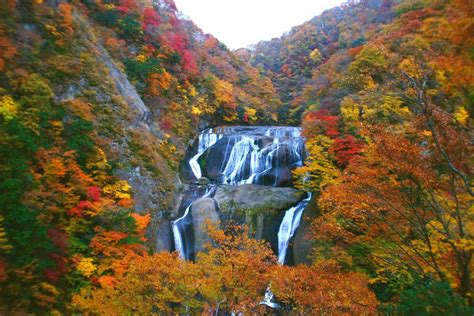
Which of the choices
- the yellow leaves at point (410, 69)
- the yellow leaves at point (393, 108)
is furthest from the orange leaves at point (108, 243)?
the yellow leaves at point (393, 108)

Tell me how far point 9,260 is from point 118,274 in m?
3.01

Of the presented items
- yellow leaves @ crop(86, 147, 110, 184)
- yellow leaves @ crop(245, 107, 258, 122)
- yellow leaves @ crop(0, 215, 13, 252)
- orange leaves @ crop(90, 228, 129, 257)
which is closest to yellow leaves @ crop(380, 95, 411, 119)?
orange leaves @ crop(90, 228, 129, 257)

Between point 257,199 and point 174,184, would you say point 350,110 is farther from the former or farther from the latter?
point 174,184

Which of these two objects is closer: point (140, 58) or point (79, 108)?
point (79, 108)

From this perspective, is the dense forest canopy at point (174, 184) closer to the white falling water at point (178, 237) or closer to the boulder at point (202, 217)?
the white falling water at point (178, 237)

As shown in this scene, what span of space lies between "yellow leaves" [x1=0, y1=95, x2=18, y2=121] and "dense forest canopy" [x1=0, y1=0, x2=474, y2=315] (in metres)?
Answer: 0.04

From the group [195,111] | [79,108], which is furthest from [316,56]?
[79,108]

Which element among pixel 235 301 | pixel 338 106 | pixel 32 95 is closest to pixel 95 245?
pixel 235 301

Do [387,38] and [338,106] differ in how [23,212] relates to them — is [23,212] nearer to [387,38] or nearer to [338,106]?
[338,106]

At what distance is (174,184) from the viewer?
16500 millimetres

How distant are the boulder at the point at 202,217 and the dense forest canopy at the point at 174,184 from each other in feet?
5.30

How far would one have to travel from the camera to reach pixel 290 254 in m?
13.3

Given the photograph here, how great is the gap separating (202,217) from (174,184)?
3047 mm

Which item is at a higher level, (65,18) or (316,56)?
(316,56)
